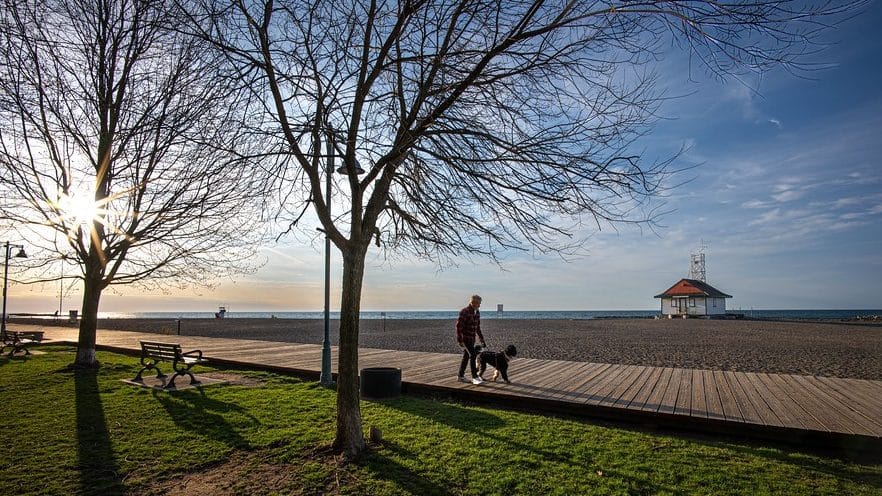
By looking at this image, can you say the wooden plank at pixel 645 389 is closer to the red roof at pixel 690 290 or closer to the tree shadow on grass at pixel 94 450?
the tree shadow on grass at pixel 94 450

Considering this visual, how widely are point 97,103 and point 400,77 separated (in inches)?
350

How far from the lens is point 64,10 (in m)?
9.12

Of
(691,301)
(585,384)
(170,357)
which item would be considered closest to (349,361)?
(585,384)

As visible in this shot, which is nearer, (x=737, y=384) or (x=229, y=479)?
(x=229, y=479)

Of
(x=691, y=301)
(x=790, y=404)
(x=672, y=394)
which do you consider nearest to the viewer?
(x=790, y=404)

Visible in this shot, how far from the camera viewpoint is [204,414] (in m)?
7.43

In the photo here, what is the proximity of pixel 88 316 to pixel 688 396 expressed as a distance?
1347cm

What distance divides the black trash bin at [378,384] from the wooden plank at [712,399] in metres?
5.08

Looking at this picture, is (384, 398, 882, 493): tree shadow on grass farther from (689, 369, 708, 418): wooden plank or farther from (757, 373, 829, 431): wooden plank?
(757, 373, 829, 431): wooden plank

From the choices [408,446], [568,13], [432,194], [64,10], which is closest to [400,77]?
[432,194]

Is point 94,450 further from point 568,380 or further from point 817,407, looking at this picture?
point 817,407

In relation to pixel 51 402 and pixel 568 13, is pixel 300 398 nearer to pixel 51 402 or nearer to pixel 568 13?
pixel 51 402

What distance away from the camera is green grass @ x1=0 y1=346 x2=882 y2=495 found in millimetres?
4723

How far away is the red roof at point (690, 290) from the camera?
60312 mm
